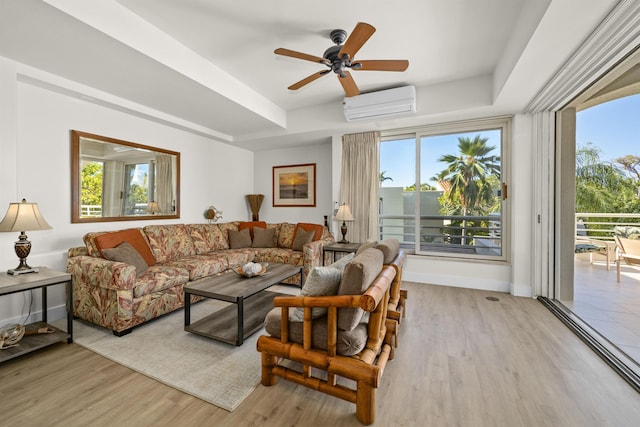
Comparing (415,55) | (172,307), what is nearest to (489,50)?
(415,55)

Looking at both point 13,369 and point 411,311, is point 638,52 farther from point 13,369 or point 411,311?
point 13,369

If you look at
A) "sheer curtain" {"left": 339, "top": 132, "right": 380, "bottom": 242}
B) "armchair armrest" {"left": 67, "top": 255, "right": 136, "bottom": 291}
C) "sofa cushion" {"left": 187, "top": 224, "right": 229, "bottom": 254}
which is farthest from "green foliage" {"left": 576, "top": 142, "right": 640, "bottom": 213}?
"sofa cushion" {"left": 187, "top": 224, "right": 229, "bottom": 254}

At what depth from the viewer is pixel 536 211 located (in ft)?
10.6

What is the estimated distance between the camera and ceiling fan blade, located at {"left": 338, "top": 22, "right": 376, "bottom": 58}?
1.76 meters

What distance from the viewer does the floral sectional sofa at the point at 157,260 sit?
7.63 ft

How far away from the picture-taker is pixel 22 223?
2068 mm

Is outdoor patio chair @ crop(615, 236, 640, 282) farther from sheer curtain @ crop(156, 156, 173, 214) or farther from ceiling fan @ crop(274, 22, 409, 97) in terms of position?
sheer curtain @ crop(156, 156, 173, 214)

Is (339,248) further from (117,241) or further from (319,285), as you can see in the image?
(117,241)

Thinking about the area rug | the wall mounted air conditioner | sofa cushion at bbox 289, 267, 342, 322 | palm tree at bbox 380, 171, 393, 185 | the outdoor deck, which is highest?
the wall mounted air conditioner

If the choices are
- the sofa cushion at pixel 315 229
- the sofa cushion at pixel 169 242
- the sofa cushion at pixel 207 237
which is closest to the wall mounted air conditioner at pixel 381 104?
the sofa cushion at pixel 315 229

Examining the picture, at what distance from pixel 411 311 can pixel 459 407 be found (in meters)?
1.41

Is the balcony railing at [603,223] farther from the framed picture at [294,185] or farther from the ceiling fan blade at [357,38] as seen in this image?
the framed picture at [294,185]

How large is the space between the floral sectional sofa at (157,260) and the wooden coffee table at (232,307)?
0.50 m

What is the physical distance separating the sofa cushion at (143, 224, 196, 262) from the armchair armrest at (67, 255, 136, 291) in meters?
0.77
